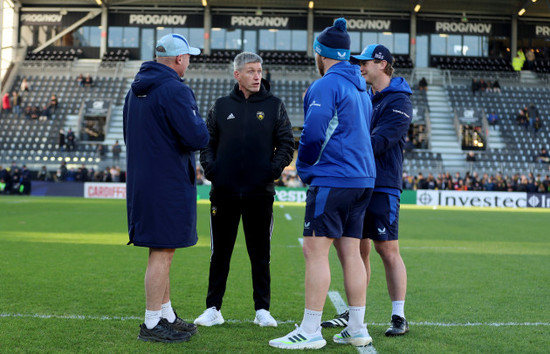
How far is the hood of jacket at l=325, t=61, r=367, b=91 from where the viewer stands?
4571 mm

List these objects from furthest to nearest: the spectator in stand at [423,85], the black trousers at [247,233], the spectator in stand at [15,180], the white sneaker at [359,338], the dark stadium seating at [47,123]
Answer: the spectator in stand at [423,85] < the dark stadium seating at [47,123] < the spectator in stand at [15,180] < the black trousers at [247,233] < the white sneaker at [359,338]

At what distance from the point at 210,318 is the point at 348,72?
2292 mm

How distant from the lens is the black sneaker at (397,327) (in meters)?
4.90

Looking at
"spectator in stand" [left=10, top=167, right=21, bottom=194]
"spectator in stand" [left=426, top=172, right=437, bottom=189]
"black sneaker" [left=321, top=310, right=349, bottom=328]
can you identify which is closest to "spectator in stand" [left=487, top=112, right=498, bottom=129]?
"spectator in stand" [left=426, top=172, right=437, bottom=189]

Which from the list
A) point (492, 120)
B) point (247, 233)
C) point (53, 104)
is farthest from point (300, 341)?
point (53, 104)

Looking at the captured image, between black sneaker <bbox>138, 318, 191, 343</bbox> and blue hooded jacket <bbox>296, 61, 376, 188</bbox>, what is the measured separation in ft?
4.88

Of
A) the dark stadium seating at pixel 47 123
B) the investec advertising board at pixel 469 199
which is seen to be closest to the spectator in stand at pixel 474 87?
the investec advertising board at pixel 469 199

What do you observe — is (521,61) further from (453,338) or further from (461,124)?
(453,338)

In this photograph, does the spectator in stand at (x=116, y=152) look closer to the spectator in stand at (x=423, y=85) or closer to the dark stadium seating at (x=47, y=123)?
the dark stadium seating at (x=47, y=123)

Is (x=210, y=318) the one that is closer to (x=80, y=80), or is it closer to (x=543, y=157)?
(x=543, y=157)

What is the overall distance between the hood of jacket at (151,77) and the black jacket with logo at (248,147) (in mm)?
1008

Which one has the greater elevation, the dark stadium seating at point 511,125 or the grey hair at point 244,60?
the dark stadium seating at point 511,125

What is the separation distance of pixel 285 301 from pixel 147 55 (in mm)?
42373

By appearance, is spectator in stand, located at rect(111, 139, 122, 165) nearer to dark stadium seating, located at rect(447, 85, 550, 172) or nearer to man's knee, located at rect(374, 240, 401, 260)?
dark stadium seating, located at rect(447, 85, 550, 172)
